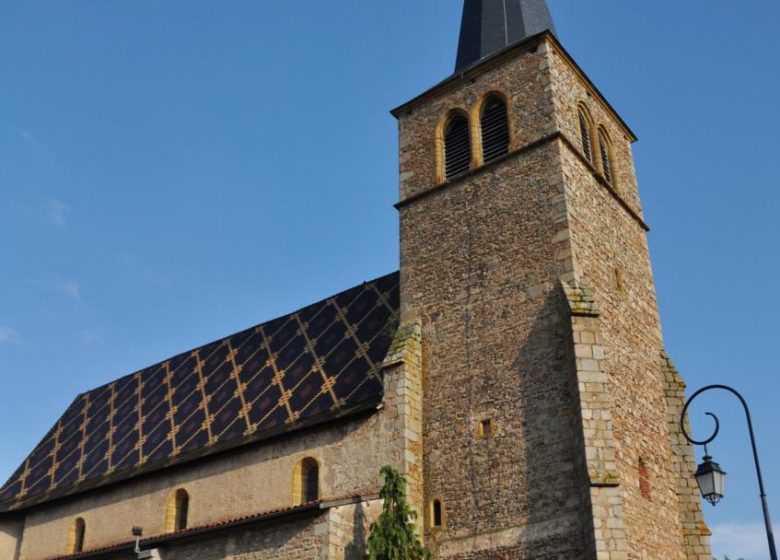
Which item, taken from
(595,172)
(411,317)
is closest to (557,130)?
(595,172)

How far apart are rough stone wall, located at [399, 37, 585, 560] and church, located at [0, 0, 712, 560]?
1.6 inches

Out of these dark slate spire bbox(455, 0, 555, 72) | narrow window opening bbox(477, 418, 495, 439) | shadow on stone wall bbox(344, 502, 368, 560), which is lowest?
shadow on stone wall bbox(344, 502, 368, 560)

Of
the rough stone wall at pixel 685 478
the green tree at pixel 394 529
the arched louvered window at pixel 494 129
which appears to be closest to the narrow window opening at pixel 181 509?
the green tree at pixel 394 529

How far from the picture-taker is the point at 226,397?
22.7m

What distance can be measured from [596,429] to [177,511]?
33.1 ft

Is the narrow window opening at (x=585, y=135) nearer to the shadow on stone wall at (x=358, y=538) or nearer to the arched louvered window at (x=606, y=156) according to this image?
the arched louvered window at (x=606, y=156)

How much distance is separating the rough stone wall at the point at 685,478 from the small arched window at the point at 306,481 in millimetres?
7146

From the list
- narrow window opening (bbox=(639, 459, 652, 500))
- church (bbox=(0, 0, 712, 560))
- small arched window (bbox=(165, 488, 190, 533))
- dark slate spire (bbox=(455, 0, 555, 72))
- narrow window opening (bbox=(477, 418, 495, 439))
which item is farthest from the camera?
dark slate spire (bbox=(455, 0, 555, 72))

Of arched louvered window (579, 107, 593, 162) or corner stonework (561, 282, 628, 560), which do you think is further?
arched louvered window (579, 107, 593, 162)

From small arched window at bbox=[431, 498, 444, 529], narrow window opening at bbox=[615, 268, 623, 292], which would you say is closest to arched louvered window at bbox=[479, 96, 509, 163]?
narrow window opening at bbox=[615, 268, 623, 292]

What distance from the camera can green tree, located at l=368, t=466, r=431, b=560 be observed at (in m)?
15.6

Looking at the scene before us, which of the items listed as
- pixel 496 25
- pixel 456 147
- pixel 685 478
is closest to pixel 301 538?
pixel 685 478

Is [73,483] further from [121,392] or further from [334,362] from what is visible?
[334,362]

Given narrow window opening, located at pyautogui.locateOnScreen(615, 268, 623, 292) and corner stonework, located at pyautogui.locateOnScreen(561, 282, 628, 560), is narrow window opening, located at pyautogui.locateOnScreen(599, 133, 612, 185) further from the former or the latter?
corner stonework, located at pyautogui.locateOnScreen(561, 282, 628, 560)
